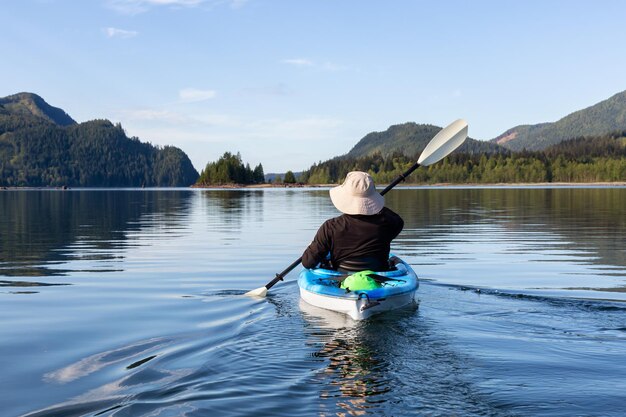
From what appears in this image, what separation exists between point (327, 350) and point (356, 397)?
7.00 ft

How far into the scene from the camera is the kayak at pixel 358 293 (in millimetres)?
10680

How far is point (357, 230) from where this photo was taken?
38.0 feet

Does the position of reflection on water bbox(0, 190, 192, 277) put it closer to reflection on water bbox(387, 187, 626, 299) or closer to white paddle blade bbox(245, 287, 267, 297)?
white paddle blade bbox(245, 287, 267, 297)

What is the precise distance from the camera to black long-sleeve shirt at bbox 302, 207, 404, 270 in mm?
11562

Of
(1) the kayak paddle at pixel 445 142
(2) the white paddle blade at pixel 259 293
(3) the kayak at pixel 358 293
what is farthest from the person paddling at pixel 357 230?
(1) the kayak paddle at pixel 445 142

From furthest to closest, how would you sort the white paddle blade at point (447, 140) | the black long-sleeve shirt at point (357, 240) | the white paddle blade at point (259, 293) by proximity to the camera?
the white paddle blade at point (447, 140) < the white paddle blade at point (259, 293) < the black long-sleeve shirt at point (357, 240)

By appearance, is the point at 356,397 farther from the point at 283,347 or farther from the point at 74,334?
the point at 74,334

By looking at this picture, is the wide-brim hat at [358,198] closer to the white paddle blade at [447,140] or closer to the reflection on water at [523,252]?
the reflection on water at [523,252]

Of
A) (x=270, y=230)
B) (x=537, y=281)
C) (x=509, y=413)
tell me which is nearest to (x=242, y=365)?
(x=509, y=413)

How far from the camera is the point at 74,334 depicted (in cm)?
1145

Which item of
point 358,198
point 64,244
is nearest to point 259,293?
point 358,198

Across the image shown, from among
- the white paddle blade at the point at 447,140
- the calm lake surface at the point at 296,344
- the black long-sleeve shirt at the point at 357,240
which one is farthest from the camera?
the white paddle blade at the point at 447,140

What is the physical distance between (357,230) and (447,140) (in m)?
8.55

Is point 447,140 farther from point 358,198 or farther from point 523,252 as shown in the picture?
point 358,198
